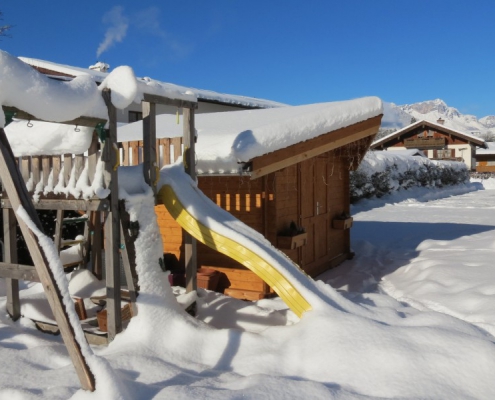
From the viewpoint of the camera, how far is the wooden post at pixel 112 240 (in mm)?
4695

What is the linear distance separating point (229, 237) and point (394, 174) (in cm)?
2108

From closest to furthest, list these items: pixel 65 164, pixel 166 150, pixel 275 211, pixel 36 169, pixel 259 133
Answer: pixel 65 164
pixel 36 169
pixel 166 150
pixel 259 133
pixel 275 211

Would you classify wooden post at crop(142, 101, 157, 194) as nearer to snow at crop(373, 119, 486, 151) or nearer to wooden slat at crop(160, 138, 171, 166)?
wooden slat at crop(160, 138, 171, 166)

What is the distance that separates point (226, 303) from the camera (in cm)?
618

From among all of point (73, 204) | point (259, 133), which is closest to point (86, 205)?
point (73, 204)

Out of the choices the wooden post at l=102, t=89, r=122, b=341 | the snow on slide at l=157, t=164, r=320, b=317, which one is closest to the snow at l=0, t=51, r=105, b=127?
the wooden post at l=102, t=89, r=122, b=341

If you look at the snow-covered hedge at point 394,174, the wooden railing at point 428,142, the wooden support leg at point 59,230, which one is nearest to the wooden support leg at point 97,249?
the wooden support leg at point 59,230

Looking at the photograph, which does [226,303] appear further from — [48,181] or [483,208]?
[483,208]

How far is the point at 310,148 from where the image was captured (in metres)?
7.34

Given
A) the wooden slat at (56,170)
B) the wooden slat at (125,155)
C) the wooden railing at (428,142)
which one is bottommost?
the wooden slat at (56,170)

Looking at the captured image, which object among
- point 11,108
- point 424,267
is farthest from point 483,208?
point 11,108

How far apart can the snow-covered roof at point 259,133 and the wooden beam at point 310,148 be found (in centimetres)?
10

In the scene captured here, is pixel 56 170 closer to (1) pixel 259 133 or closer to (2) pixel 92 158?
(2) pixel 92 158

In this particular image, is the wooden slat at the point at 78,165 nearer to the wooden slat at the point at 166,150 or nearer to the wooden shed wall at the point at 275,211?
the wooden slat at the point at 166,150
